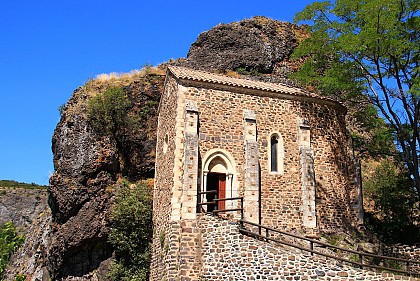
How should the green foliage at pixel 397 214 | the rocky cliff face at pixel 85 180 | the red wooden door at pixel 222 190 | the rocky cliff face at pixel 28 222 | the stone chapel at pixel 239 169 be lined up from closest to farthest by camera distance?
1. the stone chapel at pixel 239 169
2. the red wooden door at pixel 222 190
3. the rocky cliff face at pixel 85 180
4. the green foliage at pixel 397 214
5. the rocky cliff face at pixel 28 222

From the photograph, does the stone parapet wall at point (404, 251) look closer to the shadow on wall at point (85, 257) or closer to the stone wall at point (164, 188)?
the stone wall at point (164, 188)

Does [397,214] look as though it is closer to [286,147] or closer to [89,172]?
[286,147]

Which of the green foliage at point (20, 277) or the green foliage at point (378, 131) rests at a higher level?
the green foliage at point (378, 131)

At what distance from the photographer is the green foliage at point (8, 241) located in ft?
136

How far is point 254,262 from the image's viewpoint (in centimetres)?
1731

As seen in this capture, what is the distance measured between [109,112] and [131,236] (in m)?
7.33

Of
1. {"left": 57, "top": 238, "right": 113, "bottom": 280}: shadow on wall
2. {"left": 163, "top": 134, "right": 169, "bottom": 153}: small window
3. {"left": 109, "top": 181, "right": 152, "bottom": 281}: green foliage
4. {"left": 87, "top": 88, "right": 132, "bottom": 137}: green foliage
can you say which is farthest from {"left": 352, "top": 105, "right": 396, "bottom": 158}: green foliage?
{"left": 57, "top": 238, "right": 113, "bottom": 280}: shadow on wall

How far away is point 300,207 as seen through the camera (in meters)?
21.8

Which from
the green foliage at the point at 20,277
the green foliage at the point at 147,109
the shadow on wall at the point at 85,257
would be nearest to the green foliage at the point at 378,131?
the green foliage at the point at 147,109

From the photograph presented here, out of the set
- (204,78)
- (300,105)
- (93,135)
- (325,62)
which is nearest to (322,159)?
(300,105)

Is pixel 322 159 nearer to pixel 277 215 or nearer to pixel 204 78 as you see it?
pixel 277 215

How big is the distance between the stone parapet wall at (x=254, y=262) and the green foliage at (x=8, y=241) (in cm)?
2792

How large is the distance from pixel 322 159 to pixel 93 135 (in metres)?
12.6

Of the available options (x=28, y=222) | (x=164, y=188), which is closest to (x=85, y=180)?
Answer: (x=164, y=188)
